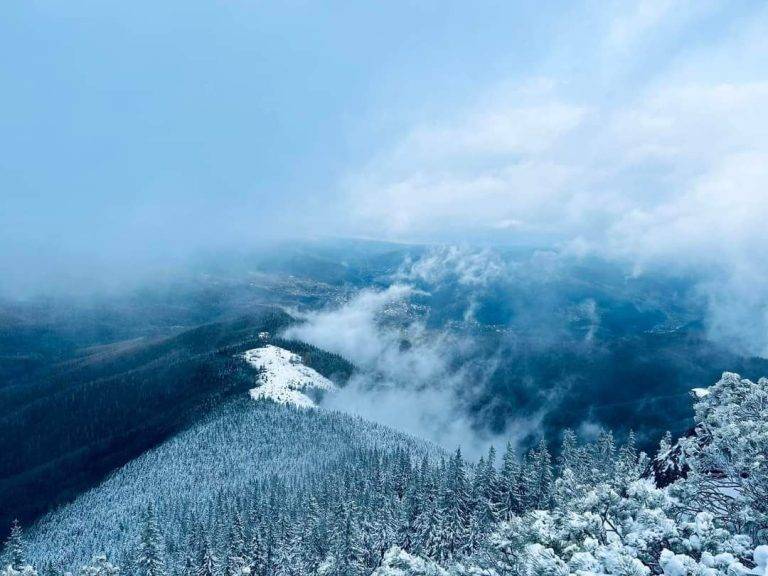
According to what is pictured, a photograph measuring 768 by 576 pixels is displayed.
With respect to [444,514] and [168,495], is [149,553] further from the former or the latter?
[168,495]

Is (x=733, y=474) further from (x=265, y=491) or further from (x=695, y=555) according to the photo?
(x=265, y=491)

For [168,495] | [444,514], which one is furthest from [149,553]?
[168,495]

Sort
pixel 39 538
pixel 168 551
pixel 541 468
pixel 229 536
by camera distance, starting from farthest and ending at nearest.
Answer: pixel 39 538 → pixel 168 551 → pixel 541 468 → pixel 229 536

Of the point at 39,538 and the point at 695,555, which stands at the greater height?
the point at 695,555

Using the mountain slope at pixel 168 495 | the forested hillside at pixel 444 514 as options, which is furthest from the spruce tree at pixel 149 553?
the mountain slope at pixel 168 495

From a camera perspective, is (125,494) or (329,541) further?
(125,494)

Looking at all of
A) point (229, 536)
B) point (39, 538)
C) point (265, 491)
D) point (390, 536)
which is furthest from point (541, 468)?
point (39, 538)

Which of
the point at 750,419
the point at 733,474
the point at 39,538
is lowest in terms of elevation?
the point at 39,538

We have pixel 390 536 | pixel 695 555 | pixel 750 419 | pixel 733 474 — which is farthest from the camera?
pixel 390 536
